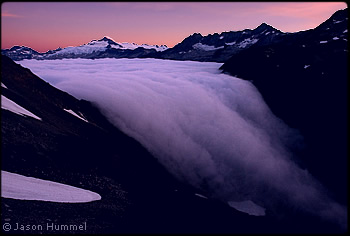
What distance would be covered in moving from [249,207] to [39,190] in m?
34.1

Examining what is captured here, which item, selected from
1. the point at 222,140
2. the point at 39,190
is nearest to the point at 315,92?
the point at 222,140

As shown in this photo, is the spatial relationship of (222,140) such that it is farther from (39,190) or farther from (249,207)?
(39,190)

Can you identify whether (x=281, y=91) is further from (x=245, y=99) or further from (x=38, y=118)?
(x=38, y=118)

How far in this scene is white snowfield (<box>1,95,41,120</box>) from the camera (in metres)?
29.4

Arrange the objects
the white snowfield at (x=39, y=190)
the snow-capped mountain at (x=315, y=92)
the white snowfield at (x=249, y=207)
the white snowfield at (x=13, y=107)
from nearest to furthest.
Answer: the white snowfield at (x=39, y=190) → the white snowfield at (x=13, y=107) → the white snowfield at (x=249, y=207) → the snow-capped mountain at (x=315, y=92)

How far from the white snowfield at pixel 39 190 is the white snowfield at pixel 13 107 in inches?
396

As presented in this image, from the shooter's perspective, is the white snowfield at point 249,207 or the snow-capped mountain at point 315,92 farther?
the snow-capped mountain at point 315,92

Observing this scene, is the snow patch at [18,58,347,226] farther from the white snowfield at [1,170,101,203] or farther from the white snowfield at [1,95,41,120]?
the white snowfield at [1,170,101,203]

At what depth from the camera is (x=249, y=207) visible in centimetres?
4566

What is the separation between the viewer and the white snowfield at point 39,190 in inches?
822

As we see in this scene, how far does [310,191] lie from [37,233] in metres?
48.3

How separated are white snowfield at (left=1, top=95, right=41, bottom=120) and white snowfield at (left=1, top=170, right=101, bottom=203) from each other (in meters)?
10.1

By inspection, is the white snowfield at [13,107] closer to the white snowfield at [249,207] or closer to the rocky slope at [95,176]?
the rocky slope at [95,176]

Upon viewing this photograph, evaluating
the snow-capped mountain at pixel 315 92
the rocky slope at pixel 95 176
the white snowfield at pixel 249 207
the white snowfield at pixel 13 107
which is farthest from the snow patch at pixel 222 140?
the white snowfield at pixel 13 107
